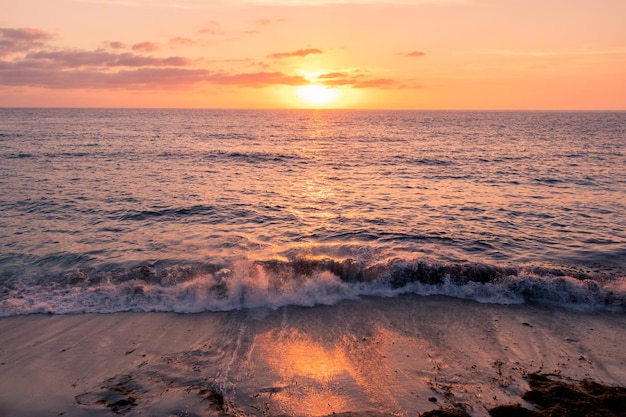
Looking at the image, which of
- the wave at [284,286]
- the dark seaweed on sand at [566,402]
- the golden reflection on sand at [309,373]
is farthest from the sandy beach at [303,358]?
the wave at [284,286]

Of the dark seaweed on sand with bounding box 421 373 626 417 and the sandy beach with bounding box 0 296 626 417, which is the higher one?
the dark seaweed on sand with bounding box 421 373 626 417

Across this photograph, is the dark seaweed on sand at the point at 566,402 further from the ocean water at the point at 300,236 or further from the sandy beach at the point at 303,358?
the ocean water at the point at 300,236

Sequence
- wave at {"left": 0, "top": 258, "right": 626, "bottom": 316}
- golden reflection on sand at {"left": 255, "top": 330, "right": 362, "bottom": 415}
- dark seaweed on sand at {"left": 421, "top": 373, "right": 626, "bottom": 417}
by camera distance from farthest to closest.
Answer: wave at {"left": 0, "top": 258, "right": 626, "bottom": 316}, golden reflection on sand at {"left": 255, "top": 330, "right": 362, "bottom": 415}, dark seaweed on sand at {"left": 421, "top": 373, "right": 626, "bottom": 417}

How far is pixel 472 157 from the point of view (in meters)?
43.9

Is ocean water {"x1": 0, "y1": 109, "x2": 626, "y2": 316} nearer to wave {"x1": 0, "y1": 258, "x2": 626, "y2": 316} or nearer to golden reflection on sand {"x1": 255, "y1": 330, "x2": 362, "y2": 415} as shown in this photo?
wave {"x1": 0, "y1": 258, "x2": 626, "y2": 316}

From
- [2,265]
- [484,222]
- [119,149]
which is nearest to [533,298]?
[484,222]

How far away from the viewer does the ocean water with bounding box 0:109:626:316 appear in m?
13.2

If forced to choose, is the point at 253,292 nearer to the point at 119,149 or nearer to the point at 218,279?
the point at 218,279

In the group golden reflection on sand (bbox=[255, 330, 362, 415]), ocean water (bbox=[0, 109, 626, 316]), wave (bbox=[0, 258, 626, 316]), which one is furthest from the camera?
ocean water (bbox=[0, 109, 626, 316])

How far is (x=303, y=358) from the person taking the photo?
952 centimetres

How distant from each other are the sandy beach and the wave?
24.1 inches

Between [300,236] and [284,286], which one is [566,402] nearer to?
[284,286]

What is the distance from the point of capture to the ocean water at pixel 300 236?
13164mm

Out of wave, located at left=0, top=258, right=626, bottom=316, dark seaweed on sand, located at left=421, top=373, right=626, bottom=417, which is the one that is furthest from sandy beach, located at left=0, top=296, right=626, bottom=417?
wave, located at left=0, top=258, right=626, bottom=316
